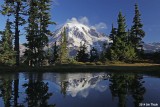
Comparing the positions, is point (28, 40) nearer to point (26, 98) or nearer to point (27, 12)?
point (27, 12)

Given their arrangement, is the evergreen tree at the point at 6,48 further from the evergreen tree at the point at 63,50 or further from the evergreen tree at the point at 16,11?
the evergreen tree at the point at 63,50

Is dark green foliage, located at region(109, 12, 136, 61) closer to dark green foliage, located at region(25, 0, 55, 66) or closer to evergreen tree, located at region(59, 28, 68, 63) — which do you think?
dark green foliage, located at region(25, 0, 55, 66)

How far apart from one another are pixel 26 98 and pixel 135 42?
74.0 m

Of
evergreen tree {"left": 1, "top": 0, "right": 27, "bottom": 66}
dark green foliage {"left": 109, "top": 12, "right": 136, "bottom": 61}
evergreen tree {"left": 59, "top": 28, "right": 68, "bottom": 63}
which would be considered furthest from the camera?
evergreen tree {"left": 59, "top": 28, "right": 68, "bottom": 63}

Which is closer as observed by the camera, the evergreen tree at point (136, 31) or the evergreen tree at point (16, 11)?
the evergreen tree at point (16, 11)

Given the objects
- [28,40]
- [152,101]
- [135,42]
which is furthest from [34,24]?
[135,42]

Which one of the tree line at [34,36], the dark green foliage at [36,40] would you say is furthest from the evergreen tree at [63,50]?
the dark green foliage at [36,40]

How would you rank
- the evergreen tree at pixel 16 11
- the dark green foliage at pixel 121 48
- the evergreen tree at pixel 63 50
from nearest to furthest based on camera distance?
the evergreen tree at pixel 16 11
the dark green foliage at pixel 121 48
the evergreen tree at pixel 63 50

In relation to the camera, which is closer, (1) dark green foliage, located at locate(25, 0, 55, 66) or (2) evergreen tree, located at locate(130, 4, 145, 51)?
(1) dark green foliage, located at locate(25, 0, 55, 66)

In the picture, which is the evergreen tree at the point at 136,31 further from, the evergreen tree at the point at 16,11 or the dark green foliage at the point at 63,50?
the evergreen tree at the point at 16,11

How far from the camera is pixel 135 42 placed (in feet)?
269

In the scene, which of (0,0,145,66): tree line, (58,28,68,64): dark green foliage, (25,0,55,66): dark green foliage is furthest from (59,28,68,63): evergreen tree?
(25,0,55,66): dark green foliage

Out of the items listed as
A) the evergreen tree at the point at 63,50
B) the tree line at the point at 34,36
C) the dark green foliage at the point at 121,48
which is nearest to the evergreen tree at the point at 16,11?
the tree line at the point at 34,36

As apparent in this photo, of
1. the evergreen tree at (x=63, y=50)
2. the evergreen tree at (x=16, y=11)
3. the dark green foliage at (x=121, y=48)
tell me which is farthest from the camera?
the evergreen tree at (x=63, y=50)
